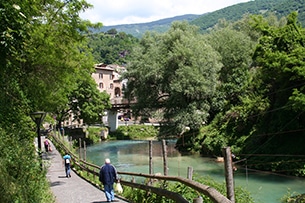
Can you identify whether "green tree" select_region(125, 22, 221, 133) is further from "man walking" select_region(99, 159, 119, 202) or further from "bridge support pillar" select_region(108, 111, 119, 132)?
"bridge support pillar" select_region(108, 111, 119, 132)

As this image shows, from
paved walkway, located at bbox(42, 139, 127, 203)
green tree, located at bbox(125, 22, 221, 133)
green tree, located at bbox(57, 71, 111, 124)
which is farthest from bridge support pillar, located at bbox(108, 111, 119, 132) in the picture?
paved walkway, located at bbox(42, 139, 127, 203)

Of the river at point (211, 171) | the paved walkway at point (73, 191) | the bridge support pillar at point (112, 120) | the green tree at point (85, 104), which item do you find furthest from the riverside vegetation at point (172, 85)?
the bridge support pillar at point (112, 120)

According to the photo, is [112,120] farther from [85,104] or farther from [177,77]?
[177,77]

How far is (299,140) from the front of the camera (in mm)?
24766

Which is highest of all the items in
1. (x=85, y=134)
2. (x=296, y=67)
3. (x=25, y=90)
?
(x=296, y=67)

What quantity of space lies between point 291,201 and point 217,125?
67.1ft

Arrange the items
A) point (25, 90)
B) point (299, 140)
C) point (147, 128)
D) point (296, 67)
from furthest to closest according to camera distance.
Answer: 1. point (147, 128)
2. point (299, 140)
3. point (296, 67)
4. point (25, 90)

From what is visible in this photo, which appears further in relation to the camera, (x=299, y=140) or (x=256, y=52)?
(x=256, y=52)

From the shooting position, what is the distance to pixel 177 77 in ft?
113

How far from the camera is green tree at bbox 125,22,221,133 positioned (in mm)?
33812

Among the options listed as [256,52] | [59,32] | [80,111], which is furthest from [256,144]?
[80,111]

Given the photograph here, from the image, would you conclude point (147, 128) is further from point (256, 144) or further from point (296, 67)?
point (296, 67)

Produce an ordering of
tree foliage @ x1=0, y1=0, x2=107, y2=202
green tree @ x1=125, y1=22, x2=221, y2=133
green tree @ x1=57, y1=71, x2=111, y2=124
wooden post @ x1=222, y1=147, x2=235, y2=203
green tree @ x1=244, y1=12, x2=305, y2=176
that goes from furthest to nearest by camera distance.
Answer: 1. green tree @ x1=57, y1=71, x2=111, y2=124
2. green tree @ x1=125, y1=22, x2=221, y2=133
3. green tree @ x1=244, y1=12, x2=305, y2=176
4. tree foliage @ x1=0, y1=0, x2=107, y2=202
5. wooden post @ x1=222, y1=147, x2=235, y2=203

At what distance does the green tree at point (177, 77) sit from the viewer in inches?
1331
